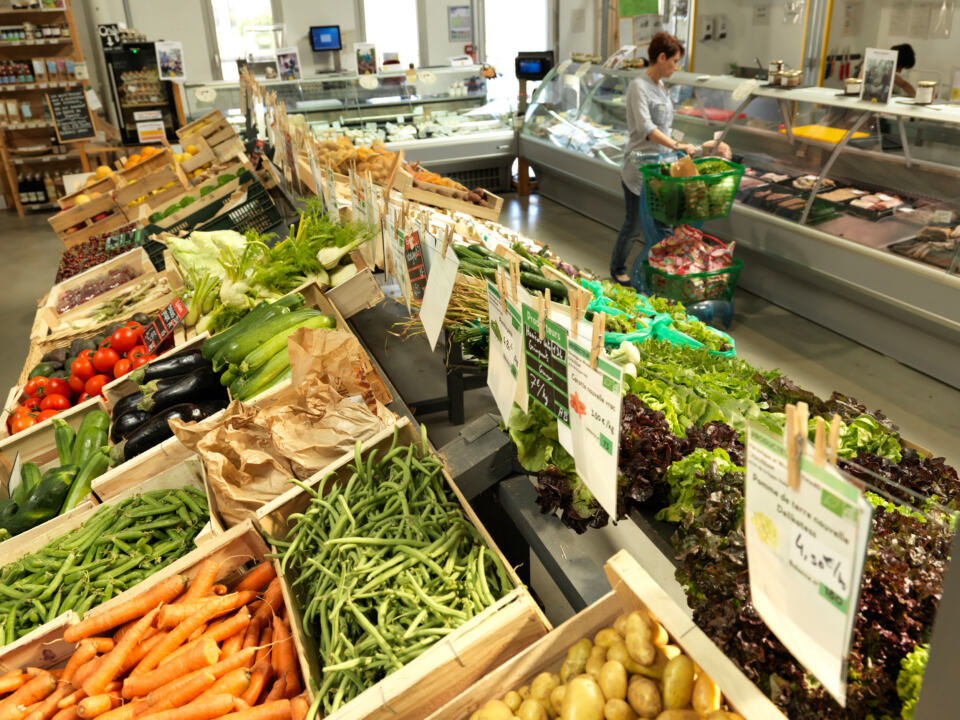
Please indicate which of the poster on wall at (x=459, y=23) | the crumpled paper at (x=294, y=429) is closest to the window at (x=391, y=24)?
the poster on wall at (x=459, y=23)

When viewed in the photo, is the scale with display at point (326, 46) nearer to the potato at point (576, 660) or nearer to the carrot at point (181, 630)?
the carrot at point (181, 630)

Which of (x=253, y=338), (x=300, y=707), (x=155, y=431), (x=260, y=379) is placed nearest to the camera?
(x=300, y=707)

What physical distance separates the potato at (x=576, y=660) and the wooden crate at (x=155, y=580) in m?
1.06

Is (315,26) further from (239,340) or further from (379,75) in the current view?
(239,340)

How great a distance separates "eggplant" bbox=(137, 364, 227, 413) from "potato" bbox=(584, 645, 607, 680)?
208cm

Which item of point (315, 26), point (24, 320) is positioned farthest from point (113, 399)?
point (315, 26)

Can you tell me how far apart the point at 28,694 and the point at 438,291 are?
149 centimetres

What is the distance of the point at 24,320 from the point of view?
6.56 m

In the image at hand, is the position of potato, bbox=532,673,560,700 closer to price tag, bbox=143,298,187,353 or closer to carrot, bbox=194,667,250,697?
carrot, bbox=194,667,250,697

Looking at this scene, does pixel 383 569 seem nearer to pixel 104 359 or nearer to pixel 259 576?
pixel 259 576

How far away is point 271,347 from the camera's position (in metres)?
2.92

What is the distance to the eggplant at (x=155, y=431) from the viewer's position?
2.69 m

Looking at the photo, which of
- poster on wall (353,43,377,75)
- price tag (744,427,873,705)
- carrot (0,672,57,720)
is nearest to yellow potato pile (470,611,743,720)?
price tag (744,427,873,705)

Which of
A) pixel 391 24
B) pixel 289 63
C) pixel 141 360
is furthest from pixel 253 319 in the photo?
pixel 391 24
